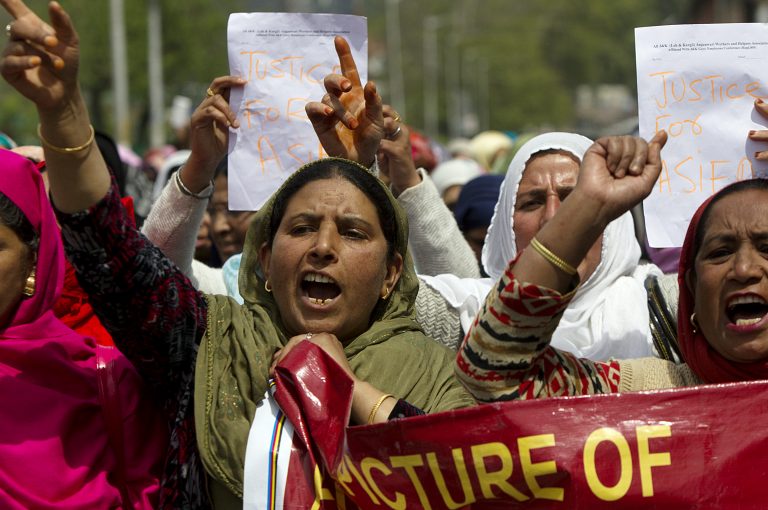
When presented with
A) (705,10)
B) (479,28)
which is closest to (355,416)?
(705,10)

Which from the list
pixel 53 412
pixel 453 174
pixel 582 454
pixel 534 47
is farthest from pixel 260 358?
pixel 534 47

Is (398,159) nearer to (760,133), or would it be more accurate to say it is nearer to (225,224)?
(760,133)

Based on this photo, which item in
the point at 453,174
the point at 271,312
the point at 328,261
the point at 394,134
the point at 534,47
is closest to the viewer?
the point at 328,261

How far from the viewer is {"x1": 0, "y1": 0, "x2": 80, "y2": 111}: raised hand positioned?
7.41ft

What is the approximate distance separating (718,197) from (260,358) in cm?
110

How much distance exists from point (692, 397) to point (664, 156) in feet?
3.62

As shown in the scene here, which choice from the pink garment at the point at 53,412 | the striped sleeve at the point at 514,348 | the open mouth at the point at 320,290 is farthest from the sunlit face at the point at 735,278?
the pink garment at the point at 53,412

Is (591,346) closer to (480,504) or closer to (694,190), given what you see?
(694,190)

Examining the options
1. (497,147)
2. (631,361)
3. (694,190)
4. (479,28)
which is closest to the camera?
(631,361)

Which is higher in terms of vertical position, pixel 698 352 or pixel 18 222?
pixel 18 222

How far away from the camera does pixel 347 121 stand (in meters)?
3.31

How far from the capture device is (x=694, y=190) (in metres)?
3.21

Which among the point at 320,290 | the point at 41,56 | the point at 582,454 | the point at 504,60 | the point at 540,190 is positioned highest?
the point at 41,56

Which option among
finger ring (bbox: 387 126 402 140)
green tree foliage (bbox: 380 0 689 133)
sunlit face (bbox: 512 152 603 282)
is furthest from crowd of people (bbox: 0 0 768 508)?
green tree foliage (bbox: 380 0 689 133)
